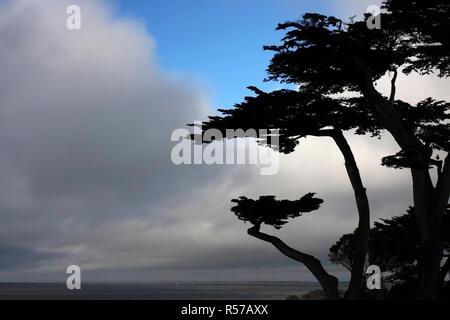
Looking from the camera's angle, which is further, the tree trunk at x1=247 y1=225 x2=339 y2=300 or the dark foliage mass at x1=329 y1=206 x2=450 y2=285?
the dark foliage mass at x1=329 y1=206 x2=450 y2=285

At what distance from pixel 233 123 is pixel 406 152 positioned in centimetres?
537

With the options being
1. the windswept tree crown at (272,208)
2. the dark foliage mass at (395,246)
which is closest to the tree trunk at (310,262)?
the windswept tree crown at (272,208)

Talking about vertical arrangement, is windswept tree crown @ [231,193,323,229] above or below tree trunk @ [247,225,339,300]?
above

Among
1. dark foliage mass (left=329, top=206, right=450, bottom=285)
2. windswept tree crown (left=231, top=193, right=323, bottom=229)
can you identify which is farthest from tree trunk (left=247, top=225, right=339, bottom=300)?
dark foliage mass (left=329, top=206, right=450, bottom=285)

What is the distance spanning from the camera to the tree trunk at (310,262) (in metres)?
15.4

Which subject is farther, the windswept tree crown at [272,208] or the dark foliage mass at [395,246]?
the dark foliage mass at [395,246]

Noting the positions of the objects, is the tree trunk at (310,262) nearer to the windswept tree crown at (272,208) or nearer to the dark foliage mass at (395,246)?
the windswept tree crown at (272,208)

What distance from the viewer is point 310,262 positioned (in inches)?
618

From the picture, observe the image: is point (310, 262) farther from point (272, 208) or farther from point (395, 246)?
point (395, 246)

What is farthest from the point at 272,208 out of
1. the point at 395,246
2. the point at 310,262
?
the point at 395,246

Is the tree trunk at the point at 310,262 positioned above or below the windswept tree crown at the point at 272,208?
below

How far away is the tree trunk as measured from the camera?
1541cm

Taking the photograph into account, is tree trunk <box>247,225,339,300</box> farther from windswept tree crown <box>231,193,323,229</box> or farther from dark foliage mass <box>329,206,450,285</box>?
dark foliage mass <box>329,206,450,285</box>

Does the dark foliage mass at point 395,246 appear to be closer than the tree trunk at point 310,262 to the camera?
No
